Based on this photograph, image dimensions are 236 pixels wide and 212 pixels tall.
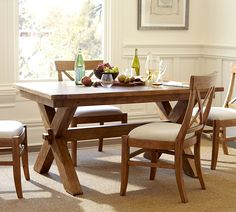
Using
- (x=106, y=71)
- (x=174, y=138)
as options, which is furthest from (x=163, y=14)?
(x=174, y=138)

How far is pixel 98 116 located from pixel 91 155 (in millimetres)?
509

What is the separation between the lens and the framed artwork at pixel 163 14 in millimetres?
5605

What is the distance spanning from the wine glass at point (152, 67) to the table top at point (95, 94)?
0.22 meters

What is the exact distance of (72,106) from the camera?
367 cm

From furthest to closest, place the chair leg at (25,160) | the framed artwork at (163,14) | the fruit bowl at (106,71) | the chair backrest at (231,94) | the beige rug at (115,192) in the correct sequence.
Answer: the framed artwork at (163,14)
the chair backrest at (231,94)
the fruit bowl at (106,71)
the chair leg at (25,160)
the beige rug at (115,192)

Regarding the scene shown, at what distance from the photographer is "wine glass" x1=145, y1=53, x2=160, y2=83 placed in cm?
423

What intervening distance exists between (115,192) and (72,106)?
72cm

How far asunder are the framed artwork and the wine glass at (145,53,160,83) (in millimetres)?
1442

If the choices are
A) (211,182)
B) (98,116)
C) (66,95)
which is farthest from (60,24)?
(211,182)

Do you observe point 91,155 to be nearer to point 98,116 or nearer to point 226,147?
point 98,116

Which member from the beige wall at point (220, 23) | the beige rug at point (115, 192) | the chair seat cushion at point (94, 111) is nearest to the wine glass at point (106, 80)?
the chair seat cushion at point (94, 111)

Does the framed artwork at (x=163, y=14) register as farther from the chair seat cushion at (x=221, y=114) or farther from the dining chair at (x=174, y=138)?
the dining chair at (x=174, y=138)

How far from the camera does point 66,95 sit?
3.55m

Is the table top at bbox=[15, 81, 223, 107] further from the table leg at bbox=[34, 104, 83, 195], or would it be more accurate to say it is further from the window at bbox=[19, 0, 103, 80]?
the window at bbox=[19, 0, 103, 80]
